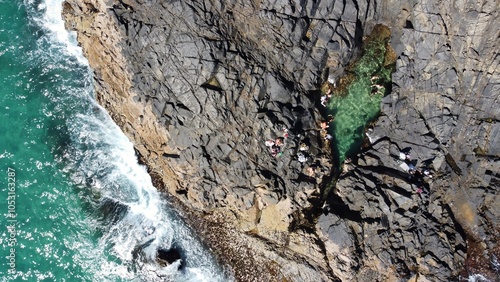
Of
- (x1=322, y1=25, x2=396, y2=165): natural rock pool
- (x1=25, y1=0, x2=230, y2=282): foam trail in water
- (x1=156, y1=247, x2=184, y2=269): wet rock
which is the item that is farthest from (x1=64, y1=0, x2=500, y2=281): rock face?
(x1=156, y1=247, x2=184, y2=269): wet rock

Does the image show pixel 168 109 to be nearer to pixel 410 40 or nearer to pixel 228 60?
pixel 228 60

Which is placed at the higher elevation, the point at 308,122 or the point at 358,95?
the point at 358,95

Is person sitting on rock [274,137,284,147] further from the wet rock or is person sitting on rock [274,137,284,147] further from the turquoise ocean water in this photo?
the wet rock

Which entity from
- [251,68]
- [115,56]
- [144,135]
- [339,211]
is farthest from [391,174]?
[115,56]

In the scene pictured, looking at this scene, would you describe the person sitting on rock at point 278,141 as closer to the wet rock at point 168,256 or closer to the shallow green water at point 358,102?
the shallow green water at point 358,102

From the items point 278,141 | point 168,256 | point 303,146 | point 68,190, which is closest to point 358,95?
point 303,146

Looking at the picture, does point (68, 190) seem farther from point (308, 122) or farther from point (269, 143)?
point (308, 122)
